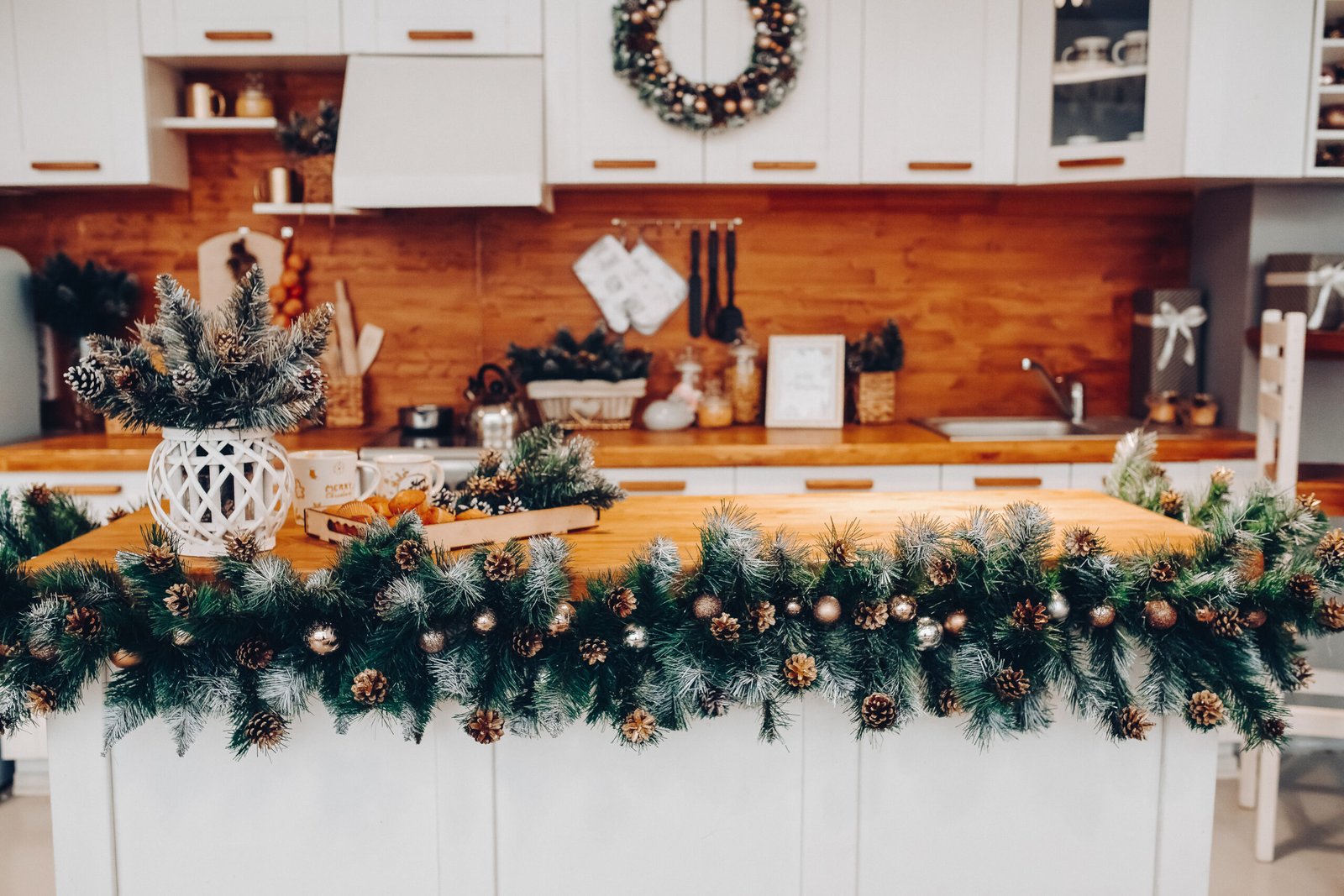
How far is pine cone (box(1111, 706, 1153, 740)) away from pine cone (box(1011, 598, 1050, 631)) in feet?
0.57

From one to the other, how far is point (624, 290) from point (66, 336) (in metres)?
1.82

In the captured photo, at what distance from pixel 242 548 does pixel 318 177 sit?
2.29m

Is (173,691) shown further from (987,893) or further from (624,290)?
(624,290)

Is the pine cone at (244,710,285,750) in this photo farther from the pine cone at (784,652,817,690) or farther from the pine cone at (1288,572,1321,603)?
the pine cone at (1288,572,1321,603)

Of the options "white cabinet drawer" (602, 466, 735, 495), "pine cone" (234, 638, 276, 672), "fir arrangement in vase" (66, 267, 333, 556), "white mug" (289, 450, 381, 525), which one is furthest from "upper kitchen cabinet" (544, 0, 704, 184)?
"pine cone" (234, 638, 276, 672)

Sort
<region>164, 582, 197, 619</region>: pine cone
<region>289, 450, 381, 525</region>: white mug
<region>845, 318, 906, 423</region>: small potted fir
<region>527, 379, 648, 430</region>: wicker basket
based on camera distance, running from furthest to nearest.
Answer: <region>845, 318, 906, 423</region>: small potted fir, <region>527, 379, 648, 430</region>: wicker basket, <region>289, 450, 381, 525</region>: white mug, <region>164, 582, 197, 619</region>: pine cone

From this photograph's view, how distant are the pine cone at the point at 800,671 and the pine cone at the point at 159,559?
2.50ft

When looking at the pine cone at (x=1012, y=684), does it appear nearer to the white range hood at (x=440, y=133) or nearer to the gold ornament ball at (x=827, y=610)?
the gold ornament ball at (x=827, y=610)

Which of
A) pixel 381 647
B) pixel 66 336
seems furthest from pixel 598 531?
pixel 66 336

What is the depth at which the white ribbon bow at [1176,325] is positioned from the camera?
11.8 feet

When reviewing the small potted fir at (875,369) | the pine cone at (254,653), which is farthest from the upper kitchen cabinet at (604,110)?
the pine cone at (254,653)

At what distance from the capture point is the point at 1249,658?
1.48 meters

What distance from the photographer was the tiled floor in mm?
2543

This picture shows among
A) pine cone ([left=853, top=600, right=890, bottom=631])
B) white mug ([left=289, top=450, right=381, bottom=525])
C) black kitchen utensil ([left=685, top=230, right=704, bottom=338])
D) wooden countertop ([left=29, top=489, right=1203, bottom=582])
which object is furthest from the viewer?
black kitchen utensil ([left=685, top=230, right=704, bottom=338])
